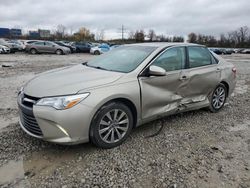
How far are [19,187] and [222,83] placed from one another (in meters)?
4.14

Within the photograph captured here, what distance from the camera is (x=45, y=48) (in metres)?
23.8

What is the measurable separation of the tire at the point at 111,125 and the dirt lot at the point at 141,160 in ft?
0.43

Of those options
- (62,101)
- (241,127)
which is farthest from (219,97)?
(62,101)

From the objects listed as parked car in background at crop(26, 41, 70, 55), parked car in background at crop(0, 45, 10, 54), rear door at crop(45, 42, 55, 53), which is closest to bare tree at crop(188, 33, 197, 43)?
parked car in background at crop(26, 41, 70, 55)

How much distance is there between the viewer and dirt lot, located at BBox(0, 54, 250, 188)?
8.13 feet

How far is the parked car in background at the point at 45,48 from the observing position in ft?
76.5

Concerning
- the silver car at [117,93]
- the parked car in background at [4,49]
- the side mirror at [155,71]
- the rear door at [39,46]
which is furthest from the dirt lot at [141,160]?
the rear door at [39,46]

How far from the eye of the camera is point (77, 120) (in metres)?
2.68

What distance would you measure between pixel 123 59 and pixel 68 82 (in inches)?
45.6

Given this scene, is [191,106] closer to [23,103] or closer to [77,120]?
[77,120]

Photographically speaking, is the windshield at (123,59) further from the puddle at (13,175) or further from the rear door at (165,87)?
the puddle at (13,175)

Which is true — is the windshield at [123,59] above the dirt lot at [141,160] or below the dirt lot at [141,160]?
above

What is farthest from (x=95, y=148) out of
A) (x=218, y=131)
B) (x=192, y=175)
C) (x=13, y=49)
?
(x=13, y=49)

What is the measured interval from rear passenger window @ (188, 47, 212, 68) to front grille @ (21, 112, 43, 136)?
2.74 m
